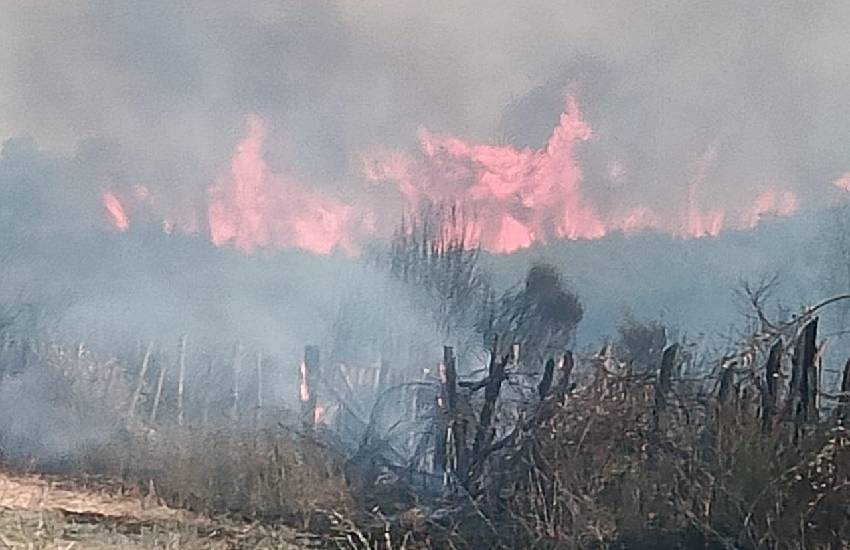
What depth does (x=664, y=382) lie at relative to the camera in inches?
212

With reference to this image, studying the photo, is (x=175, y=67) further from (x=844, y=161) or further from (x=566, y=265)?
(x=844, y=161)

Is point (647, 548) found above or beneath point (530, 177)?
beneath

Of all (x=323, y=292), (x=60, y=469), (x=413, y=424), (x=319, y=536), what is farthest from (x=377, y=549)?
(x=60, y=469)

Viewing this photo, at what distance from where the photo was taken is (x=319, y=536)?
5.43 metres

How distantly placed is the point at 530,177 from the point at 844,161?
5.02ft

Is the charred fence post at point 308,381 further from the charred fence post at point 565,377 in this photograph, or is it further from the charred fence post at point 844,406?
the charred fence post at point 844,406

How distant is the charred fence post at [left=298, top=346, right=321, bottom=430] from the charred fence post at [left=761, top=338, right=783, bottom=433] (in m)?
2.37

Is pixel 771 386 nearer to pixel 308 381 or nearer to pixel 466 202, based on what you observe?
pixel 466 202

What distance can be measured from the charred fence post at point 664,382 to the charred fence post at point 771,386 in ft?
1.46

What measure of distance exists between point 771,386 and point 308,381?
2.48 meters

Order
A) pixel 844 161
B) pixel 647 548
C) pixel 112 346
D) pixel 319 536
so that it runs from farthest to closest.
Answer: pixel 112 346
pixel 844 161
pixel 319 536
pixel 647 548

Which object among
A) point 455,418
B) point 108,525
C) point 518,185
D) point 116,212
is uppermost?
point 518,185

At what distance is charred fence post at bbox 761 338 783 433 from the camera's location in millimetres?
4949

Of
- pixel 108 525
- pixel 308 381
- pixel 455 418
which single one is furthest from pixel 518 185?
pixel 108 525
